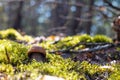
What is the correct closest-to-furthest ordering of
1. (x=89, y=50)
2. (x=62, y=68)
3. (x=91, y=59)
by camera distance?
(x=62, y=68), (x=91, y=59), (x=89, y=50)

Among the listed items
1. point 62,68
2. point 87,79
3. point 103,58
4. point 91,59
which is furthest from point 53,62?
point 103,58

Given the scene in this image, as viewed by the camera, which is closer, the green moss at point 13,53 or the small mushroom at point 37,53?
the green moss at point 13,53

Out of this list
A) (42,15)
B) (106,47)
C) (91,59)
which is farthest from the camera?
(42,15)

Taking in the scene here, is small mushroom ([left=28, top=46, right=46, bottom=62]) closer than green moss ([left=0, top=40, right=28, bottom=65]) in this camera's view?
No

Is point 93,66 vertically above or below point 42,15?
below

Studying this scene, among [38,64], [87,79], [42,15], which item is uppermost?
[42,15]

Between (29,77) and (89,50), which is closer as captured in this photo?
(29,77)

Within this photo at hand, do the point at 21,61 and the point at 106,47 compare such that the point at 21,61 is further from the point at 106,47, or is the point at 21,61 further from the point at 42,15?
the point at 42,15
